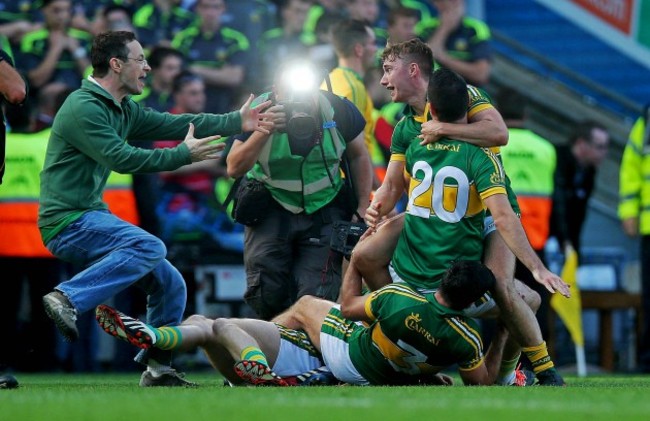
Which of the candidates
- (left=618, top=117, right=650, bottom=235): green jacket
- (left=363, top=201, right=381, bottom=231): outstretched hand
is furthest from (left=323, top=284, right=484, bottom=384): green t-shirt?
(left=618, top=117, right=650, bottom=235): green jacket

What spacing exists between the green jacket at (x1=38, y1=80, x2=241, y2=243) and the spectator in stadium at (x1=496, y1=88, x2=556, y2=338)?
→ 4168mm

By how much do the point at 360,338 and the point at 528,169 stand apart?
14.3ft

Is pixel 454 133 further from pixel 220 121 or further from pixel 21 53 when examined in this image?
pixel 21 53

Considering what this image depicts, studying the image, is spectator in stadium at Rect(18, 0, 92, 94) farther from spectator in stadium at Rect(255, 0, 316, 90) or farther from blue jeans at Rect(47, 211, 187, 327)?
blue jeans at Rect(47, 211, 187, 327)

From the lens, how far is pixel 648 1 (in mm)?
15680

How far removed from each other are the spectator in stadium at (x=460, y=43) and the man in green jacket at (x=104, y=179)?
5.35m

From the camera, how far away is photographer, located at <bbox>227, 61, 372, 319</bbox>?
947 centimetres

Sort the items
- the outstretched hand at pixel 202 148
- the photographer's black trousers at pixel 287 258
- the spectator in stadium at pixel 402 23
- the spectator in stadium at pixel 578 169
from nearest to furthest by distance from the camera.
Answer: the outstretched hand at pixel 202 148
the photographer's black trousers at pixel 287 258
the spectator in stadium at pixel 578 169
the spectator in stadium at pixel 402 23

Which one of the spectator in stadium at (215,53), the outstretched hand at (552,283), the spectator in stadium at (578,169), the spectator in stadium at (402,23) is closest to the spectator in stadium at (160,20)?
the spectator in stadium at (215,53)

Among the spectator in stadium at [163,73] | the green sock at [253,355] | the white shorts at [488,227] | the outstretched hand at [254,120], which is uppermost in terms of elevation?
the outstretched hand at [254,120]

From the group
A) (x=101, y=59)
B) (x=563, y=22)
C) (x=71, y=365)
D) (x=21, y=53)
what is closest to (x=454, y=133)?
(x=101, y=59)

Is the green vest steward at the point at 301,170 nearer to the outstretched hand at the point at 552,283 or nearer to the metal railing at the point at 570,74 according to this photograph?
the outstretched hand at the point at 552,283

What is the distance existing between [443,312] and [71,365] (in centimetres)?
525

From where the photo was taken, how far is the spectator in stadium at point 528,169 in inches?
480
